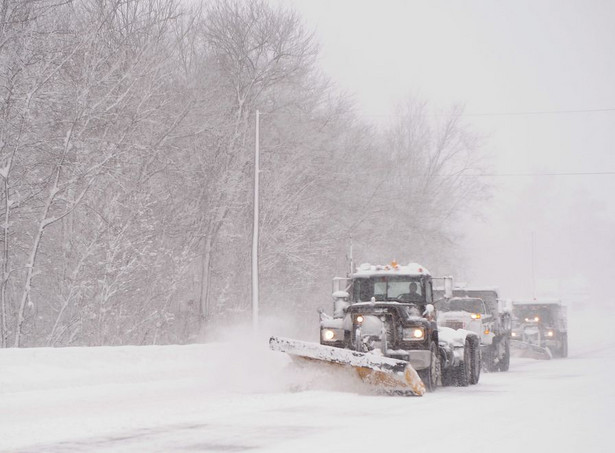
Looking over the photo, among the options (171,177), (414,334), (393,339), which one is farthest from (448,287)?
(171,177)

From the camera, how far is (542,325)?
35625mm

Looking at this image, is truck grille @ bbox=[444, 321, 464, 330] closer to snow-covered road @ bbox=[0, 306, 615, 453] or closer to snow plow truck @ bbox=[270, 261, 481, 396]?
snow-covered road @ bbox=[0, 306, 615, 453]

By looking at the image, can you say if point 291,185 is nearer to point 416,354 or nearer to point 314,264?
point 314,264

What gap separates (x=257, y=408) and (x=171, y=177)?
72.9 feet

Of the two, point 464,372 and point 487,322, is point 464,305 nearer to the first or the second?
point 487,322

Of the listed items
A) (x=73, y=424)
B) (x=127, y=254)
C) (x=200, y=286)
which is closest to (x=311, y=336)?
(x=200, y=286)

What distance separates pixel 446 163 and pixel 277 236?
2238cm

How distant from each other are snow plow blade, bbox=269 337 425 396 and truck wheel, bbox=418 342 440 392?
129 centimetres

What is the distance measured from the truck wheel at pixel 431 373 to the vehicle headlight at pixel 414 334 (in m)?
0.36

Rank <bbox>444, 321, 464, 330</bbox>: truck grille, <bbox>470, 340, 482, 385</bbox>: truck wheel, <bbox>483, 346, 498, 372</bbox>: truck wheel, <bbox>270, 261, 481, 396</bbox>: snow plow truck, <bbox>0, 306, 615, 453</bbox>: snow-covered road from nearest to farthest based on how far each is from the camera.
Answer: <bbox>0, 306, 615, 453</bbox>: snow-covered road → <bbox>270, 261, 481, 396</bbox>: snow plow truck → <bbox>470, 340, 482, 385</bbox>: truck wheel → <bbox>444, 321, 464, 330</bbox>: truck grille → <bbox>483, 346, 498, 372</bbox>: truck wheel

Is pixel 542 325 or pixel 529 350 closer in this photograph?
pixel 529 350

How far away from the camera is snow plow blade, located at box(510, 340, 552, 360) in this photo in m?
32.2

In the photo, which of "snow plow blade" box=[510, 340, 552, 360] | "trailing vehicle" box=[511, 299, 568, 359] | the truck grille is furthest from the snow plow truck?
"trailing vehicle" box=[511, 299, 568, 359]

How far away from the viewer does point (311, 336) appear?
43344 mm
